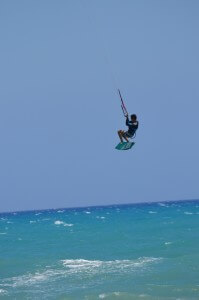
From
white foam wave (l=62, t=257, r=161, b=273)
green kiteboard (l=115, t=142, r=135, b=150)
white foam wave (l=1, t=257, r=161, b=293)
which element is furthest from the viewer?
white foam wave (l=62, t=257, r=161, b=273)

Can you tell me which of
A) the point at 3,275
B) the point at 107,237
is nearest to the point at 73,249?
the point at 107,237

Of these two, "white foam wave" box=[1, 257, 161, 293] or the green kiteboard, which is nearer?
the green kiteboard

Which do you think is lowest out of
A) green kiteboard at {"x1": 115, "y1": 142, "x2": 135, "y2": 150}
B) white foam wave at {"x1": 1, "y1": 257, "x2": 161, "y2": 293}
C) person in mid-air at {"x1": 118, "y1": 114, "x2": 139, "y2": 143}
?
white foam wave at {"x1": 1, "y1": 257, "x2": 161, "y2": 293}

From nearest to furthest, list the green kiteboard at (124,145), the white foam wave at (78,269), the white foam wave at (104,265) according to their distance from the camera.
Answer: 1. the green kiteboard at (124,145)
2. the white foam wave at (78,269)
3. the white foam wave at (104,265)

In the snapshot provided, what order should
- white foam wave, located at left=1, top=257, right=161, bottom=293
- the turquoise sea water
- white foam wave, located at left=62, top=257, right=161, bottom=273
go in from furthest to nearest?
white foam wave, located at left=62, top=257, right=161, bottom=273
white foam wave, located at left=1, top=257, right=161, bottom=293
the turquoise sea water

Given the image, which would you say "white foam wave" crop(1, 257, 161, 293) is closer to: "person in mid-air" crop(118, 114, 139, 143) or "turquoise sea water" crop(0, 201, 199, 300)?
"turquoise sea water" crop(0, 201, 199, 300)

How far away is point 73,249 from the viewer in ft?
123

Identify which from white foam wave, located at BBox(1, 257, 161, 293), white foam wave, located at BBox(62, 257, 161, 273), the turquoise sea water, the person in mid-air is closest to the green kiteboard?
the person in mid-air

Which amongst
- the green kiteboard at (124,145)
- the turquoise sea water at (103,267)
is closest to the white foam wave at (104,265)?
the turquoise sea water at (103,267)

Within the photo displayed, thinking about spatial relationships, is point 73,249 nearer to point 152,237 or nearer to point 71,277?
point 152,237

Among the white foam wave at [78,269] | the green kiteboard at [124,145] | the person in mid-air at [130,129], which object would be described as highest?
the person in mid-air at [130,129]

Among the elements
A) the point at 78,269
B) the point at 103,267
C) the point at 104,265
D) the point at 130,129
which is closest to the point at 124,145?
the point at 130,129

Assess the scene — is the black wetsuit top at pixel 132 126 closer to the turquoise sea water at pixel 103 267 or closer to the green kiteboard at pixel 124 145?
the green kiteboard at pixel 124 145

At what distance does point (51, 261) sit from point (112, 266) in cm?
468
